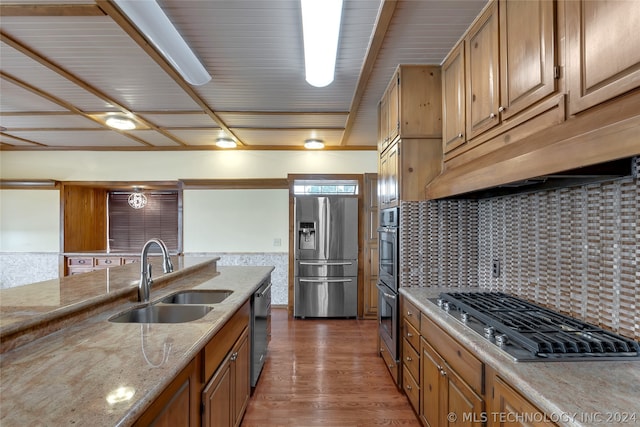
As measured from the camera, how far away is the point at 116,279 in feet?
6.84

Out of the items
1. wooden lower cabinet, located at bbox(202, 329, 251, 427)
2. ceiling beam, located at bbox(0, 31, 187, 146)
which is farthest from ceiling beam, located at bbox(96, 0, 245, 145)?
wooden lower cabinet, located at bbox(202, 329, 251, 427)

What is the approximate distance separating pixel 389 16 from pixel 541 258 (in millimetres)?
1602

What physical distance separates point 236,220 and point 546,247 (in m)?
4.18

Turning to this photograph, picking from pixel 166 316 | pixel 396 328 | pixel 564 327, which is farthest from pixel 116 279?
pixel 564 327

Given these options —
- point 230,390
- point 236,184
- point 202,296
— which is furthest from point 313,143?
point 230,390

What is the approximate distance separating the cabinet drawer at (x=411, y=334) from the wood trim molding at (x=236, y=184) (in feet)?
10.3

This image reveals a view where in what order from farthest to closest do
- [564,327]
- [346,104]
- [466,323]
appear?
1. [346,104]
2. [466,323]
3. [564,327]

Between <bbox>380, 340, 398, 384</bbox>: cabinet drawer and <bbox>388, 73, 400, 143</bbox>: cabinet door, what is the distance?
1.83m

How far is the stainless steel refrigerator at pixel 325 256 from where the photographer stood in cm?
463

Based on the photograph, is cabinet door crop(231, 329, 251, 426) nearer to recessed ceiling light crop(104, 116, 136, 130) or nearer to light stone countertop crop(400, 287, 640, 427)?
light stone countertop crop(400, 287, 640, 427)

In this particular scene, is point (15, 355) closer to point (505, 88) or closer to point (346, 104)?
point (505, 88)

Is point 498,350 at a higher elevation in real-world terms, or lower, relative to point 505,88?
lower

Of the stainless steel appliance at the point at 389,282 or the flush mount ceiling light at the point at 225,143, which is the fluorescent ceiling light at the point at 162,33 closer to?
the stainless steel appliance at the point at 389,282

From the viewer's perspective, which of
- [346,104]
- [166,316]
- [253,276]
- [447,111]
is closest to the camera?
[166,316]
